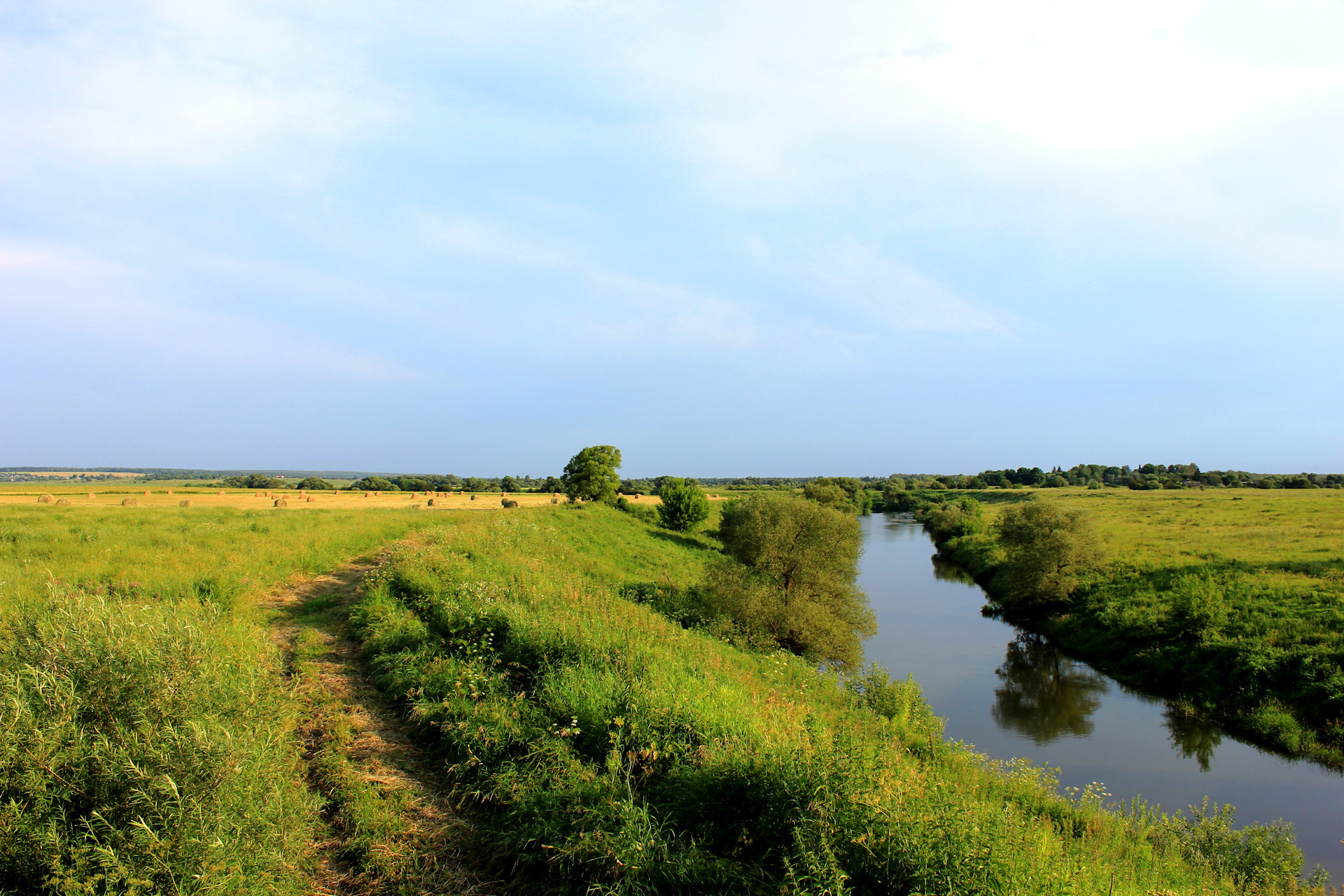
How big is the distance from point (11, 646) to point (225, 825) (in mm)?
2433

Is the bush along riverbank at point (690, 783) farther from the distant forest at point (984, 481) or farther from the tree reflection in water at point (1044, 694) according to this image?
the distant forest at point (984, 481)

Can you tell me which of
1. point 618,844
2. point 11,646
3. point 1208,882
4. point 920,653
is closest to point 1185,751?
point 920,653

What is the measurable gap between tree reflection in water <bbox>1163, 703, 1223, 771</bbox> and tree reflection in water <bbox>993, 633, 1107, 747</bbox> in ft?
7.07

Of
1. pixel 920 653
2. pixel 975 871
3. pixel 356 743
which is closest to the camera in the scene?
pixel 975 871

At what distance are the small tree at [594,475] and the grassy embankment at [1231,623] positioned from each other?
1154 inches

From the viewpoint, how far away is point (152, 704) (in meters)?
4.27

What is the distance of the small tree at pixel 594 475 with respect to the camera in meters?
50.8

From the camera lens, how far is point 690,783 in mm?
5246

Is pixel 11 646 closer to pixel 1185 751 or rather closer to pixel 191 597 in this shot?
pixel 191 597

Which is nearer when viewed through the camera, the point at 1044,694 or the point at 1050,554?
the point at 1044,694

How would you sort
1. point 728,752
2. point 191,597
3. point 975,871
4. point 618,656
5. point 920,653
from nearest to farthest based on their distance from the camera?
point 975,871 < point 728,752 < point 618,656 < point 191,597 < point 920,653

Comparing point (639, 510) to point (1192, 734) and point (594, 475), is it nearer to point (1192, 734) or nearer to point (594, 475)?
point (594, 475)

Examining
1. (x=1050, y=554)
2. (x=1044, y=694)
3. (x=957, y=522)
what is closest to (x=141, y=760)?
(x=1044, y=694)

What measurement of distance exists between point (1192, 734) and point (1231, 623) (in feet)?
20.3
